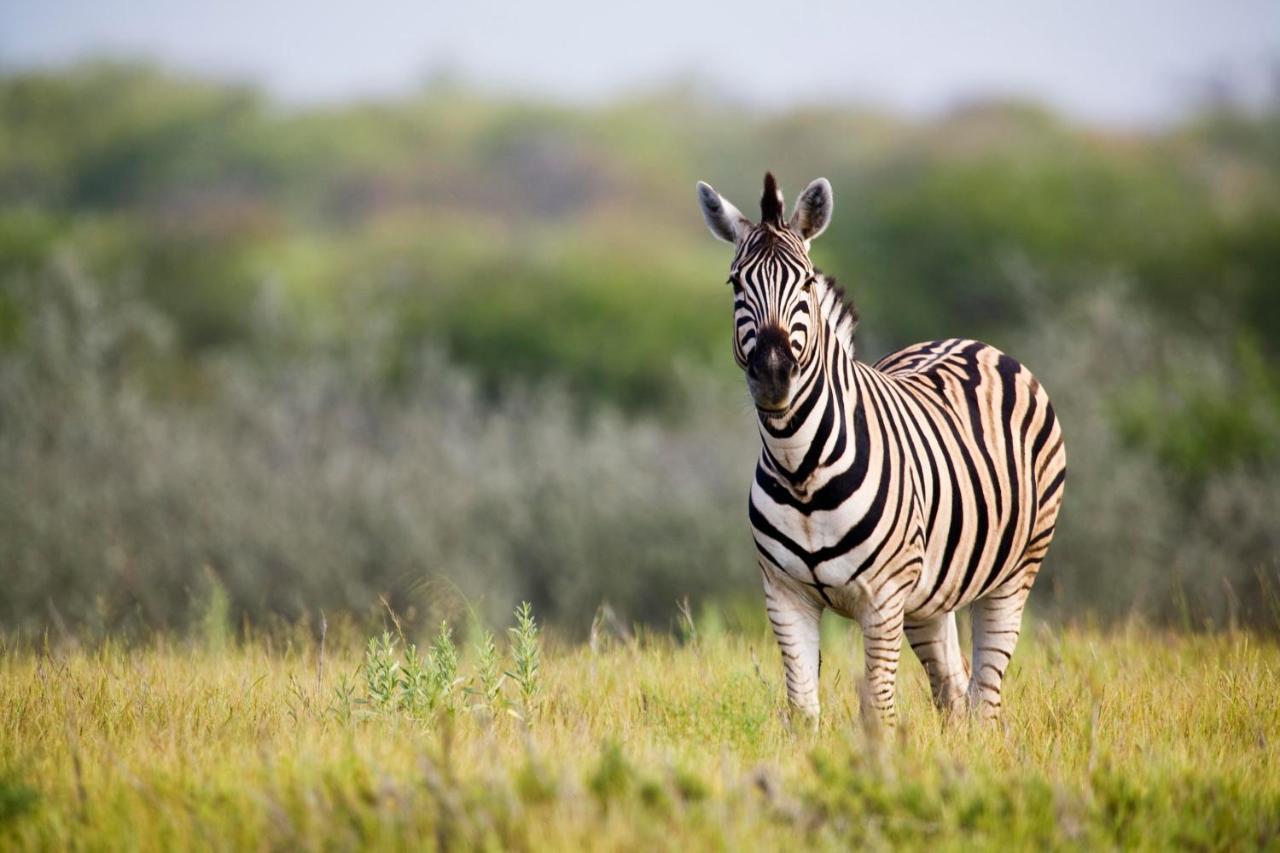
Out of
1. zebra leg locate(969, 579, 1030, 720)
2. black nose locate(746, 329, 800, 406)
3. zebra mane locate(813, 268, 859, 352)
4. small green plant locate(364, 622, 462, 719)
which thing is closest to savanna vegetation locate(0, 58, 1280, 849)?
small green plant locate(364, 622, 462, 719)

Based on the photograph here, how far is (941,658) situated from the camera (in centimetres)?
698

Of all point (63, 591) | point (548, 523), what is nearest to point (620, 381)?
point (548, 523)

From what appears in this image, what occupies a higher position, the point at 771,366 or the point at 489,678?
the point at 771,366

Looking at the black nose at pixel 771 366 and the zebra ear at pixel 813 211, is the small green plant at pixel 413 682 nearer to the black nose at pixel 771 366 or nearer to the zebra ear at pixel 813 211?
the black nose at pixel 771 366

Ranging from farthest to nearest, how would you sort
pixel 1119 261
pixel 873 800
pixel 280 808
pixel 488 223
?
pixel 488 223 → pixel 1119 261 → pixel 873 800 → pixel 280 808

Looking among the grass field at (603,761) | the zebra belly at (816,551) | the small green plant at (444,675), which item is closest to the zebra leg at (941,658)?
the grass field at (603,761)

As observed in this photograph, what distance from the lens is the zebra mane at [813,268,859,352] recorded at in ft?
21.2

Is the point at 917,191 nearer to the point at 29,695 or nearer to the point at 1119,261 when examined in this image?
the point at 1119,261

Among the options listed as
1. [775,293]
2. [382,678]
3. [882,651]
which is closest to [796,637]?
[882,651]

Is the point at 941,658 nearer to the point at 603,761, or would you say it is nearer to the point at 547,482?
the point at 603,761

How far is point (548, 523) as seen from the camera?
22016 millimetres

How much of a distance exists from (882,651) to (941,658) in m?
1.16

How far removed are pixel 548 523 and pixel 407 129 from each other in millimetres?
53742

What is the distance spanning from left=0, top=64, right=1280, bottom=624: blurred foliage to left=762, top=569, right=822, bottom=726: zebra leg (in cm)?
89
